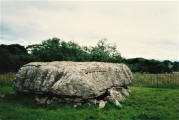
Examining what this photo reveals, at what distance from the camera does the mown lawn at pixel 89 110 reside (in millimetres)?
11609

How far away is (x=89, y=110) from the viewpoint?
42.2 feet

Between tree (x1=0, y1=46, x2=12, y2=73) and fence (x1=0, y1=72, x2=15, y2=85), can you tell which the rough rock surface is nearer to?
fence (x1=0, y1=72, x2=15, y2=85)

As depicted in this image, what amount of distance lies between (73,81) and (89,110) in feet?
6.06

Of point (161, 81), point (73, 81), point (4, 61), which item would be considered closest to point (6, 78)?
point (4, 61)

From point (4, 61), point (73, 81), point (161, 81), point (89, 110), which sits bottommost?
point (89, 110)

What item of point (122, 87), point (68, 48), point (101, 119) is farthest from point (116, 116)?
point (68, 48)

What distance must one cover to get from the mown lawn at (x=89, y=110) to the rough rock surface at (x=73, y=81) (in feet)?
2.25

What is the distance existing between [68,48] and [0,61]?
1180 cm

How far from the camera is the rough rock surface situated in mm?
13469

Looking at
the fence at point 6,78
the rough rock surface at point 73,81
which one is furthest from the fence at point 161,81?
the fence at point 6,78

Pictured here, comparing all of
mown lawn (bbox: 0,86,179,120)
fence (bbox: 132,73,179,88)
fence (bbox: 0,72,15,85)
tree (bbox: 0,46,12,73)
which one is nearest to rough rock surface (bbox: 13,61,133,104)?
mown lawn (bbox: 0,86,179,120)

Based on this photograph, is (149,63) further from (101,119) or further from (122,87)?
(101,119)

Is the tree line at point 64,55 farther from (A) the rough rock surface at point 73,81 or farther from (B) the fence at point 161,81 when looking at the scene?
(A) the rough rock surface at point 73,81

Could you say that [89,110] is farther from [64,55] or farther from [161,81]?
[64,55]
